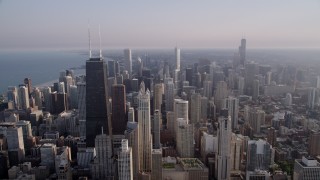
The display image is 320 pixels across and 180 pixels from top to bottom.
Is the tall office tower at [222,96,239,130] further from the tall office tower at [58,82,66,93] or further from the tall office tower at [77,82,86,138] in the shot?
the tall office tower at [58,82,66,93]

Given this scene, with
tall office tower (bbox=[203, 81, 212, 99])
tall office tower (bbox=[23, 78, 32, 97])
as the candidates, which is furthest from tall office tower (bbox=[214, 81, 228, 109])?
tall office tower (bbox=[23, 78, 32, 97])

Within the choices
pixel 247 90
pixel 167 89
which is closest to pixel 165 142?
pixel 167 89

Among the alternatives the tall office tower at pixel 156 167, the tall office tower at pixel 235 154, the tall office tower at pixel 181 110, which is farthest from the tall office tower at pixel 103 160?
the tall office tower at pixel 181 110

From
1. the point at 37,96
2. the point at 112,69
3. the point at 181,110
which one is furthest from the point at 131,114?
the point at 112,69

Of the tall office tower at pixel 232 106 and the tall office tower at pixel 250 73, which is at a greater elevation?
the tall office tower at pixel 250 73

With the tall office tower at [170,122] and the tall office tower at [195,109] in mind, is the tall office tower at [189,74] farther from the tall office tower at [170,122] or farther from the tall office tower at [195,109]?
the tall office tower at [170,122]

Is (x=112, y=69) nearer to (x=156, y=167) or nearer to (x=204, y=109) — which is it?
(x=204, y=109)
